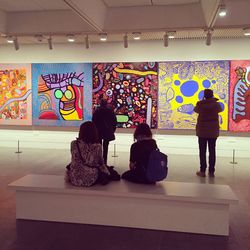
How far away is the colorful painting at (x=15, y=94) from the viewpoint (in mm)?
11102

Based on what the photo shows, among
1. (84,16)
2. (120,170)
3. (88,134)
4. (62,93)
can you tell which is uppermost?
(84,16)

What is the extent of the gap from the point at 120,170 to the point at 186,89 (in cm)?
410

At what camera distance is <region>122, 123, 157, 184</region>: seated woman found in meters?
4.32

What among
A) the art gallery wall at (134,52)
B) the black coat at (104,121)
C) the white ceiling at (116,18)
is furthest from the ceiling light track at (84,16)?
the art gallery wall at (134,52)

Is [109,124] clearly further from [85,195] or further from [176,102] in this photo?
[176,102]

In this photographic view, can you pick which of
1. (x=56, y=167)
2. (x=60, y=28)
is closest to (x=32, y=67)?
(x=60, y=28)

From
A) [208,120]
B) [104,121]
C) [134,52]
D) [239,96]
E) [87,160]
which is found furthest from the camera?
[134,52]

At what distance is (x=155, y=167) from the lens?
13.9 ft

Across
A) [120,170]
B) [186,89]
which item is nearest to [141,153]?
[120,170]

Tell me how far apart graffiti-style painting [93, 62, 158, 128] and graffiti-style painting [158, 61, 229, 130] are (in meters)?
0.28

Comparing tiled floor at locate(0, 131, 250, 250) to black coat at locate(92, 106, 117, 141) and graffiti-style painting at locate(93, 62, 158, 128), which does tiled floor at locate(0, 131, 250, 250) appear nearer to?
graffiti-style painting at locate(93, 62, 158, 128)

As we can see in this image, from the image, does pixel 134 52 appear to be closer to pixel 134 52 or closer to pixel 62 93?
pixel 134 52

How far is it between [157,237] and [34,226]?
1.60 meters

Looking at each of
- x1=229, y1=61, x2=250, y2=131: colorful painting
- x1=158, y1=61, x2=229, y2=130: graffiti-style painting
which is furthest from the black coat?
x1=229, y1=61, x2=250, y2=131: colorful painting
